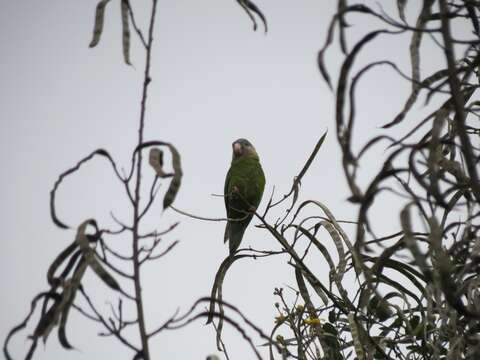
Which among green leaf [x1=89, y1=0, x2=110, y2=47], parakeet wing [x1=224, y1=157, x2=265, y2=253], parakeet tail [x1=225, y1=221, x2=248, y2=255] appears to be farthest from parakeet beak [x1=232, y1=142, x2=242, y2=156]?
green leaf [x1=89, y1=0, x2=110, y2=47]

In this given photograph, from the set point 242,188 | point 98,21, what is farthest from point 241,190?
point 98,21

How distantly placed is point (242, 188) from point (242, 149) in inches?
36.6

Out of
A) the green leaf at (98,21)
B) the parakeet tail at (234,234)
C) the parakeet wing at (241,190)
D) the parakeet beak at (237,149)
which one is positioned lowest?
the parakeet tail at (234,234)

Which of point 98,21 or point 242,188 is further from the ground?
point 98,21

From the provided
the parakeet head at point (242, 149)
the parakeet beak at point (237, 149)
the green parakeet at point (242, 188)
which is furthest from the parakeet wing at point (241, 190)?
the parakeet beak at point (237, 149)

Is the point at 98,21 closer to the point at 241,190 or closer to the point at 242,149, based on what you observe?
the point at 241,190

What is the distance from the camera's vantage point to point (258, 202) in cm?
588

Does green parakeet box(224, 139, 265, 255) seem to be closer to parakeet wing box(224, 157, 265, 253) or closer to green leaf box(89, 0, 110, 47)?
parakeet wing box(224, 157, 265, 253)

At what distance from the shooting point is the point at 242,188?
575 centimetres

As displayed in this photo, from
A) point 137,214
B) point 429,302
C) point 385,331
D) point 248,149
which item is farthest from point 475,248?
point 248,149

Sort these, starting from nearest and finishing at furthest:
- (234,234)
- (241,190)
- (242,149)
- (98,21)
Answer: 1. (98,21)
2. (234,234)
3. (241,190)
4. (242,149)

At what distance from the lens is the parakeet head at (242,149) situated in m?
6.41

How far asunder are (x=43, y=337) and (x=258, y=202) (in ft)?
15.8

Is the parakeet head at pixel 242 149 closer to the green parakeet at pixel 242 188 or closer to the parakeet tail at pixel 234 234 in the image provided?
the green parakeet at pixel 242 188
